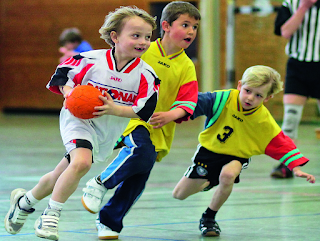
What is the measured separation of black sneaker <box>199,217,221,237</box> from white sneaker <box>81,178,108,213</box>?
2.28 ft

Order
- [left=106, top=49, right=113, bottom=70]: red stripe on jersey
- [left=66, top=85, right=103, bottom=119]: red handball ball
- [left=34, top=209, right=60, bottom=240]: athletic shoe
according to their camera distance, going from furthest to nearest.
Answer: [left=106, top=49, right=113, bottom=70]: red stripe on jersey, [left=66, top=85, right=103, bottom=119]: red handball ball, [left=34, top=209, right=60, bottom=240]: athletic shoe

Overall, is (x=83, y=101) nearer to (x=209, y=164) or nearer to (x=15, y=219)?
(x=15, y=219)

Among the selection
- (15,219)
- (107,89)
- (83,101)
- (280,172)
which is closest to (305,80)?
(280,172)

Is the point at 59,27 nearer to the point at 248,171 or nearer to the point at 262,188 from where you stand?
the point at 248,171

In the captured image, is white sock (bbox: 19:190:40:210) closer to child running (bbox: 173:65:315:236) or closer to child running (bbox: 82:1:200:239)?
child running (bbox: 82:1:200:239)

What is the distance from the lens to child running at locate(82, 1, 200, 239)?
3.44 m

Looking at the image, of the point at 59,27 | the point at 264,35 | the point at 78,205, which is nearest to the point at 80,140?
the point at 78,205

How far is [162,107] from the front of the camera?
3.72 m

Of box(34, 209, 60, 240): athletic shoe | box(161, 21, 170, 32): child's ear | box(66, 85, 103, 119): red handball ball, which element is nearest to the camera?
box(34, 209, 60, 240): athletic shoe

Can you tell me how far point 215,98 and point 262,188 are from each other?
1.76 m

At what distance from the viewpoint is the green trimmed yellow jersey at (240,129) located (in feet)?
12.4

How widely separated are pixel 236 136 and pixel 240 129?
6 cm

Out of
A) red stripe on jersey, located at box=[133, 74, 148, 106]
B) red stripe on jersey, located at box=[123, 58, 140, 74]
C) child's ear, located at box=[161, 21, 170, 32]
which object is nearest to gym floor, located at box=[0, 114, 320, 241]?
red stripe on jersey, located at box=[133, 74, 148, 106]

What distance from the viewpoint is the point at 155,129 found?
371cm
